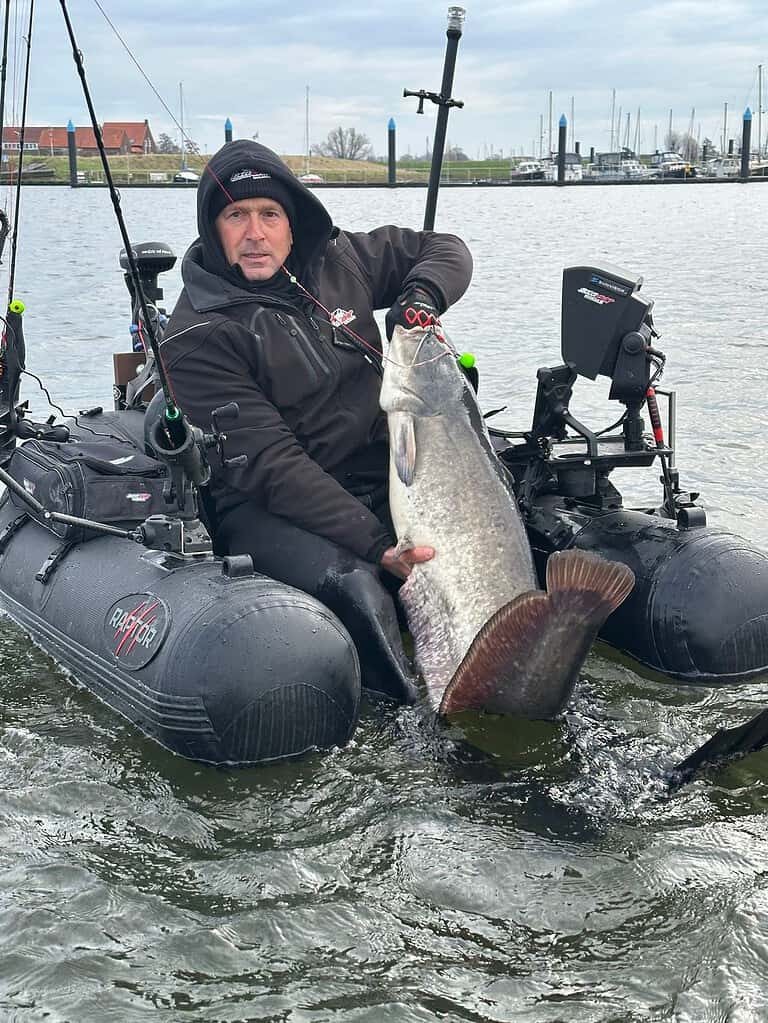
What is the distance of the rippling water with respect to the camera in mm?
3293

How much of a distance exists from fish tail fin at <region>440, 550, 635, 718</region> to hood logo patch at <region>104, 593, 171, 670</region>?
1020mm

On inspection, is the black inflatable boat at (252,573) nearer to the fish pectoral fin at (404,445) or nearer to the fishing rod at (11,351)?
the fishing rod at (11,351)

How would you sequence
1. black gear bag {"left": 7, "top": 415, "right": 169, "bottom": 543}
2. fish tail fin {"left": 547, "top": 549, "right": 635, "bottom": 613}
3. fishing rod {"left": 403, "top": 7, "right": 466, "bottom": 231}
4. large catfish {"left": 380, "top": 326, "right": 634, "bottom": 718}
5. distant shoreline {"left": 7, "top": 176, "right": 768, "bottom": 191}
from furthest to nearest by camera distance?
distant shoreline {"left": 7, "top": 176, "right": 768, "bottom": 191}
fishing rod {"left": 403, "top": 7, "right": 466, "bottom": 231}
black gear bag {"left": 7, "top": 415, "right": 169, "bottom": 543}
large catfish {"left": 380, "top": 326, "right": 634, "bottom": 718}
fish tail fin {"left": 547, "top": 549, "right": 635, "bottom": 613}

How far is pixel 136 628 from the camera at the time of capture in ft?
14.8

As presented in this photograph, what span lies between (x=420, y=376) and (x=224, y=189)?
116 centimetres

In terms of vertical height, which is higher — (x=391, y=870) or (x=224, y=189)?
(x=224, y=189)

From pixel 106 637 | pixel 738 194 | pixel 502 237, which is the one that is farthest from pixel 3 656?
pixel 738 194

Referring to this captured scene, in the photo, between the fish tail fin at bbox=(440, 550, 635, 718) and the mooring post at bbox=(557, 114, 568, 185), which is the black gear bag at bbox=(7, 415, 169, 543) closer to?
the fish tail fin at bbox=(440, 550, 635, 718)

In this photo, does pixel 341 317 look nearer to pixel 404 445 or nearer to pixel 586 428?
pixel 404 445

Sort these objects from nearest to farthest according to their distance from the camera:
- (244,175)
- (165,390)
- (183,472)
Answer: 1. (165,390)
2. (183,472)
3. (244,175)

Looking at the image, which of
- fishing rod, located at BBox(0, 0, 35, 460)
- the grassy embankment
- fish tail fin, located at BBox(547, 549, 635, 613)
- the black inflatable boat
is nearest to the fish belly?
the black inflatable boat

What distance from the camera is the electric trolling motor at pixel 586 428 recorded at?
550 centimetres

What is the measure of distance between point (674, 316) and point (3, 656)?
14766 mm

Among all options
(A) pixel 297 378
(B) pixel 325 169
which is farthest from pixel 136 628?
(B) pixel 325 169
